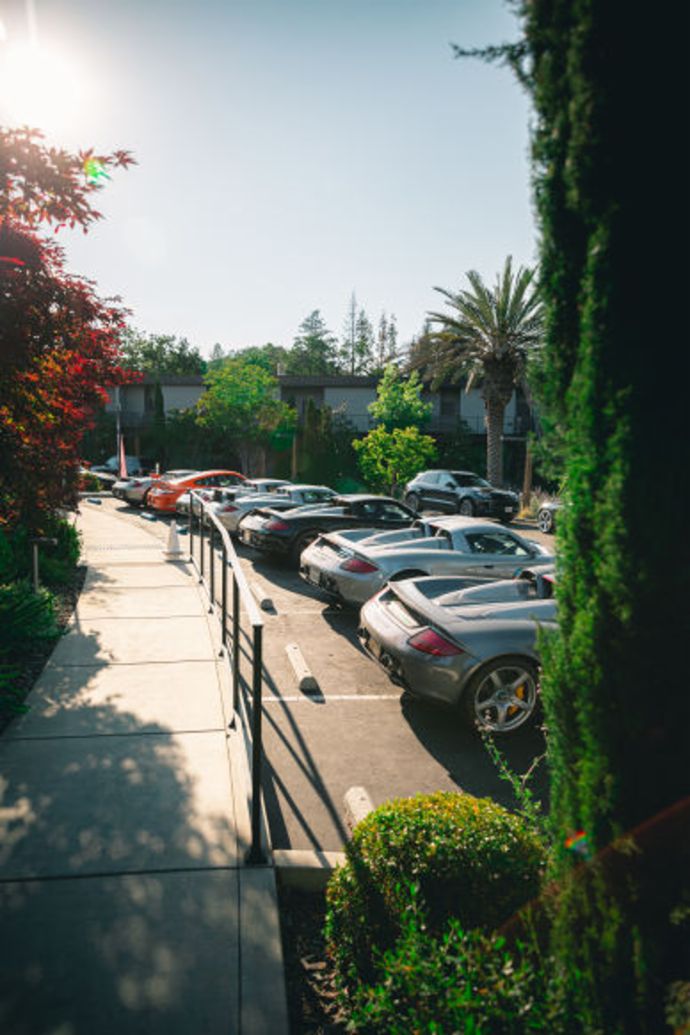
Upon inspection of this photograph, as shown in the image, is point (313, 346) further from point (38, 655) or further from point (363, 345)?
point (38, 655)

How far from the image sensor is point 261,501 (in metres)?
15.6

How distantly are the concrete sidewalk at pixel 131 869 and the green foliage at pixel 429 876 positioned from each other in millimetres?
354

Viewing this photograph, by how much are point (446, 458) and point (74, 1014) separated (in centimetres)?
3358

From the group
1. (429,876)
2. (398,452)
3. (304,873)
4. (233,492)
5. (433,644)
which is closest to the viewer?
(429,876)

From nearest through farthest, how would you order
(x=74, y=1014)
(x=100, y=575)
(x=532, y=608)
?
(x=74, y=1014) < (x=532, y=608) < (x=100, y=575)

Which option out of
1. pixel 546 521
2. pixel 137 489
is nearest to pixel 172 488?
pixel 137 489

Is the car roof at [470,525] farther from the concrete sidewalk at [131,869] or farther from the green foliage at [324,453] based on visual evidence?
the green foliage at [324,453]

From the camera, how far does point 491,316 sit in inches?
1003

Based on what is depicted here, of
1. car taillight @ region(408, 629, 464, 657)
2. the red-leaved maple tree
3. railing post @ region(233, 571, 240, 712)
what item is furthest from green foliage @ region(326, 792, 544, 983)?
the red-leaved maple tree

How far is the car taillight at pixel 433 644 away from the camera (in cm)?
545

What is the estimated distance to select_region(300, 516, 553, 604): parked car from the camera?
8695mm

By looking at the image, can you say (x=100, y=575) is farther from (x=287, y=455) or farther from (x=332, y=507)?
(x=287, y=455)

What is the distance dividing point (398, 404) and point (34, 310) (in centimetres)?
2629

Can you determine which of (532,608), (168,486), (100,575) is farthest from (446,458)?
(532,608)
